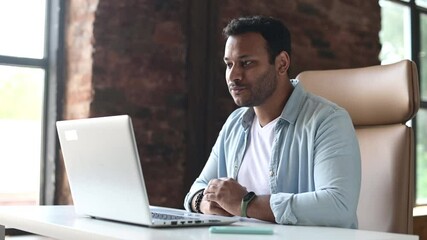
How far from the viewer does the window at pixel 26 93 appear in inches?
117

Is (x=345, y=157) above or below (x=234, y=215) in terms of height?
above

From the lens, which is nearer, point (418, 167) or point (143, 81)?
point (143, 81)

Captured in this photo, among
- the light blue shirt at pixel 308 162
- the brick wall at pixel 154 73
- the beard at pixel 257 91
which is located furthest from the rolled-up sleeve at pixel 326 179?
the brick wall at pixel 154 73

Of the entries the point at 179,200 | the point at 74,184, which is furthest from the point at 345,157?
the point at 179,200

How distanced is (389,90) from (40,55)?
1679 millimetres

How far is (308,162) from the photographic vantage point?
1.92 meters

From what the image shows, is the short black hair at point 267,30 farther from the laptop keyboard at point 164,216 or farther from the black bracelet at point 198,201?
the laptop keyboard at point 164,216

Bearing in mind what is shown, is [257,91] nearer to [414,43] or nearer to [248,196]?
[248,196]

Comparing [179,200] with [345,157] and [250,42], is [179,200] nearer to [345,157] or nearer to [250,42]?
[250,42]

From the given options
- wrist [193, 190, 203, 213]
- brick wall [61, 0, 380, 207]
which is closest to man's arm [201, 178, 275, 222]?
wrist [193, 190, 203, 213]

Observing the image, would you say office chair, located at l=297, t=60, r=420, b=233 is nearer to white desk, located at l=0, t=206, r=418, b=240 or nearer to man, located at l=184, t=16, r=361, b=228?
man, located at l=184, t=16, r=361, b=228

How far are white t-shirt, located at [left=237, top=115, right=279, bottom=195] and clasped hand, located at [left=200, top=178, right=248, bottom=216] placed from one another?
237mm

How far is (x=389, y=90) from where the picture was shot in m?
2.18

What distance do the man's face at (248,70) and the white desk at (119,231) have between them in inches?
22.1
